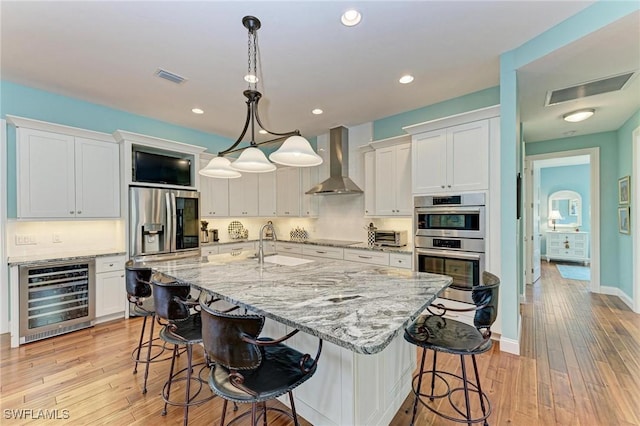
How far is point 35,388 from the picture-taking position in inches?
88.4

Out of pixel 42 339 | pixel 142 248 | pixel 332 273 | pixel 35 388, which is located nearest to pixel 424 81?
pixel 332 273

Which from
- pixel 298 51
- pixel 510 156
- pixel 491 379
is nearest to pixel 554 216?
pixel 510 156

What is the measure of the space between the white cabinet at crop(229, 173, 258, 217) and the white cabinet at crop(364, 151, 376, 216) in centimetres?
230

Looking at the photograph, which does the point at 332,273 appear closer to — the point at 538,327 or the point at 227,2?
the point at 227,2

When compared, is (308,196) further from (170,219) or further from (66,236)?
(66,236)

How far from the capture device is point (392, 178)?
408cm

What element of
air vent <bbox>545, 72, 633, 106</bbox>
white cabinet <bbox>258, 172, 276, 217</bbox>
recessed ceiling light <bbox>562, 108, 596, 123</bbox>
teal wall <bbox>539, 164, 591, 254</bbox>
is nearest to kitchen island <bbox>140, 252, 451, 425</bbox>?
air vent <bbox>545, 72, 633, 106</bbox>

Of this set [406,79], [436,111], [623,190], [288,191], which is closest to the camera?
[406,79]

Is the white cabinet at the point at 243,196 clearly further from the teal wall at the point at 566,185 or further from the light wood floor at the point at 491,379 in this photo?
the teal wall at the point at 566,185

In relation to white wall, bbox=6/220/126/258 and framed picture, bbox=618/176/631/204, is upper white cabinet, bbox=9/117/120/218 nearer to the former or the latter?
white wall, bbox=6/220/126/258

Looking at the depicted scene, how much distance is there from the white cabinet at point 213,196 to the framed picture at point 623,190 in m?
6.31

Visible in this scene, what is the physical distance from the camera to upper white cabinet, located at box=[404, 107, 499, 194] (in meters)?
3.05

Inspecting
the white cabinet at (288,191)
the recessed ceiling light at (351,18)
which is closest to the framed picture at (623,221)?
the recessed ceiling light at (351,18)

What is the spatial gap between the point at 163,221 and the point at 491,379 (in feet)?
14.0
